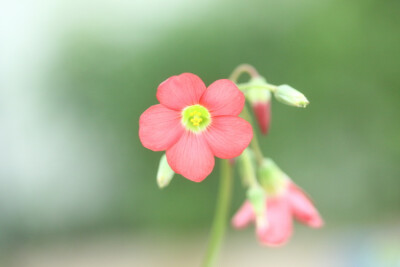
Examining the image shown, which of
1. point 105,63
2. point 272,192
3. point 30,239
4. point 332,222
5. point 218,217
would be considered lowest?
point 30,239

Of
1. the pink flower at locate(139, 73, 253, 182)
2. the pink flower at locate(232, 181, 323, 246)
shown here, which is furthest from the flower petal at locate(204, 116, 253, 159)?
the pink flower at locate(232, 181, 323, 246)

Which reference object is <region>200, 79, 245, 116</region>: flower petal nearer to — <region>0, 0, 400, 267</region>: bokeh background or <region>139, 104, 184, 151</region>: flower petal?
<region>139, 104, 184, 151</region>: flower petal

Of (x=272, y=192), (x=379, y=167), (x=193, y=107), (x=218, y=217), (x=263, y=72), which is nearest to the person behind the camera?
(x=193, y=107)

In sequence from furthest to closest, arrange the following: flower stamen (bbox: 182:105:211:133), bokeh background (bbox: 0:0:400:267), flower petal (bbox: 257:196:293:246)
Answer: bokeh background (bbox: 0:0:400:267), flower petal (bbox: 257:196:293:246), flower stamen (bbox: 182:105:211:133)

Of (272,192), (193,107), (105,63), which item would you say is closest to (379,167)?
(105,63)

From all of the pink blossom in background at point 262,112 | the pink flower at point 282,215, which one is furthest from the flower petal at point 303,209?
the pink blossom in background at point 262,112

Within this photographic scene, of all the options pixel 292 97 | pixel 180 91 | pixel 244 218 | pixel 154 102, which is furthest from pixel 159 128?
pixel 154 102

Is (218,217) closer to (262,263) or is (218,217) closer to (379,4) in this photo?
(262,263)
